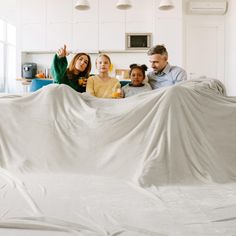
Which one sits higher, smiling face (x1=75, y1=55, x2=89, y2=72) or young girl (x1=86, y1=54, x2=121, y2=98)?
smiling face (x1=75, y1=55, x2=89, y2=72)

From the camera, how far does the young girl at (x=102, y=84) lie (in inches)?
102

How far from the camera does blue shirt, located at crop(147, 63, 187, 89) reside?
2.73 meters

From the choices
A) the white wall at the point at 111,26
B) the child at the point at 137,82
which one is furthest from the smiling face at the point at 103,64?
the white wall at the point at 111,26

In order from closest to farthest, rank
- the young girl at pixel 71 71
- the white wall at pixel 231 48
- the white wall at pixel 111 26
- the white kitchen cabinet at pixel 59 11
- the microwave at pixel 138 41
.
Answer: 1. the young girl at pixel 71 71
2. the white wall at pixel 231 48
3. the white wall at pixel 111 26
4. the microwave at pixel 138 41
5. the white kitchen cabinet at pixel 59 11

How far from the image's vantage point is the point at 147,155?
1.79m

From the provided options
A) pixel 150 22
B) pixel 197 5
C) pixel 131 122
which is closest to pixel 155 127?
pixel 131 122

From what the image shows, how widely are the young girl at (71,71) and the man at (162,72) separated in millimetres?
574

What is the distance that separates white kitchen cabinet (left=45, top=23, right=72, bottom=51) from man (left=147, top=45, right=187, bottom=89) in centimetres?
372

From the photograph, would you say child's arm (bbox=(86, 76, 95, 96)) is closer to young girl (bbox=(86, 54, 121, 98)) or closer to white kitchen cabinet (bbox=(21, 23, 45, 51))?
young girl (bbox=(86, 54, 121, 98))

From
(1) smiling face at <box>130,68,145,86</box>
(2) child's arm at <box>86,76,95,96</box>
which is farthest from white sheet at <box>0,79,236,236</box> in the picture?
(1) smiling face at <box>130,68,145,86</box>

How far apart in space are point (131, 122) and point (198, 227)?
3.08ft

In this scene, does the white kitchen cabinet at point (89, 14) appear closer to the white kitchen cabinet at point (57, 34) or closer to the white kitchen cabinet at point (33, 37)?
the white kitchen cabinet at point (57, 34)

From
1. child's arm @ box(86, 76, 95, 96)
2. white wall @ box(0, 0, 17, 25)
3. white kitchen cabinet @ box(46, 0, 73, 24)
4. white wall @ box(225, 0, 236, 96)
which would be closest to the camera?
child's arm @ box(86, 76, 95, 96)

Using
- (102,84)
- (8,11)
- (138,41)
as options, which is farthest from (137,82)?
(8,11)
